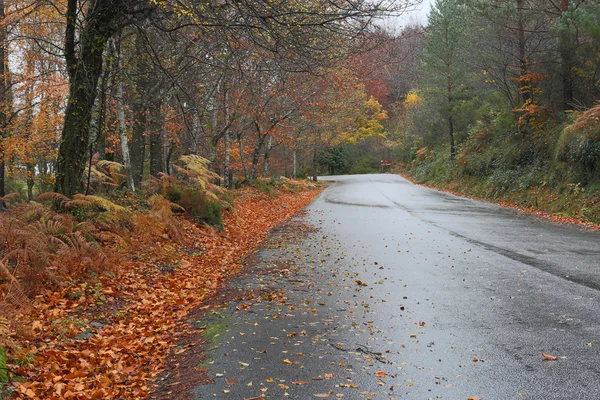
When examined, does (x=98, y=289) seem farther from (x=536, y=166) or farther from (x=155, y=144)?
(x=536, y=166)

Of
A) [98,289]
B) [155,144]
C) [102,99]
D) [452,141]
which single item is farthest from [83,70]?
[452,141]

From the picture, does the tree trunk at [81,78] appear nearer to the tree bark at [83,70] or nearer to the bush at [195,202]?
the tree bark at [83,70]

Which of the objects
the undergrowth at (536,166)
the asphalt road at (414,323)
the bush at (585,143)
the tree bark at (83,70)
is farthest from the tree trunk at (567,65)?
the tree bark at (83,70)

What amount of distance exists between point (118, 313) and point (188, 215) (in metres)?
6.39

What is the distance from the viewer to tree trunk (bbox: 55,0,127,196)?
826cm

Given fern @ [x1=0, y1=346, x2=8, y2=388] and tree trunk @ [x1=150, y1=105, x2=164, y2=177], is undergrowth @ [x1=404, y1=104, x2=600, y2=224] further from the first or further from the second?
fern @ [x1=0, y1=346, x2=8, y2=388]

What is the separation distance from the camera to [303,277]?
7973 mm

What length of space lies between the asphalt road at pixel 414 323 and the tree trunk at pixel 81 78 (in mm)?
3550

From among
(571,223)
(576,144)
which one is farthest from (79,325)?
(576,144)

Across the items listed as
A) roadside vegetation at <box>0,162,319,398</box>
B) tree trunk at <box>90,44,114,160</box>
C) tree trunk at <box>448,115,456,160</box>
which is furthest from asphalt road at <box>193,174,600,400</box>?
tree trunk at <box>448,115,456,160</box>

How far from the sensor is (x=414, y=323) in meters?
5.57

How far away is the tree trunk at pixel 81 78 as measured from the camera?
8.26 m

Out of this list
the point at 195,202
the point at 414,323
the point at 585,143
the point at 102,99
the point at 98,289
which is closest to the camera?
the point at 414,323

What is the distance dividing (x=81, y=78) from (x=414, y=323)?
254 inches
